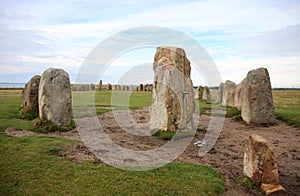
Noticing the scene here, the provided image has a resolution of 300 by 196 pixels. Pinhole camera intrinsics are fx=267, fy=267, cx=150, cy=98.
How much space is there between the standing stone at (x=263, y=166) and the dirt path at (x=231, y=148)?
36 centimetres

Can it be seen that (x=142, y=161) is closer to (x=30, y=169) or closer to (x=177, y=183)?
(x=177, y=183)

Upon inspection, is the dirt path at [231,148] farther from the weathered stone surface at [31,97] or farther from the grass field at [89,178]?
the weathered stone surface at [31,97]

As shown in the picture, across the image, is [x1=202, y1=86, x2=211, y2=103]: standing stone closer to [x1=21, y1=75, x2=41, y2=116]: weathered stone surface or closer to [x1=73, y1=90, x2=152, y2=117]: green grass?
[x1=73, y1=90, x2=152, y2=117]: green grass

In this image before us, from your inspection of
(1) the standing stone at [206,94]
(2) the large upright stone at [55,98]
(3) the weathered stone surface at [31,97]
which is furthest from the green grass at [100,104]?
(1) the standing stone at [206,94]

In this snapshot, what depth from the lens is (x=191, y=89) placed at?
13.2 m

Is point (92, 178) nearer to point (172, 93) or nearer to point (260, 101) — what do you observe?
point (172, 93)

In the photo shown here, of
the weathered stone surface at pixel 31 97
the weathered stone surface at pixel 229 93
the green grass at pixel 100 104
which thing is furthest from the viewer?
the weathered stone surface at pixel 229 93

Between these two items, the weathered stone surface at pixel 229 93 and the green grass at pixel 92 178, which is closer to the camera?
the green grass at pixel 92 178

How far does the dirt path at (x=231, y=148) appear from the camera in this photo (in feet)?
25.0

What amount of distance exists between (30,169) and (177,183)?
4.16 m

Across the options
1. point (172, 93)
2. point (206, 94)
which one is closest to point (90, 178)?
point (172, 93)

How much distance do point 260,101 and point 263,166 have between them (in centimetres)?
940

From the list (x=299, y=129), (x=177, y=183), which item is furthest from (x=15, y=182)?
(x=299, y=129)

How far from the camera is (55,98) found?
533 inches
